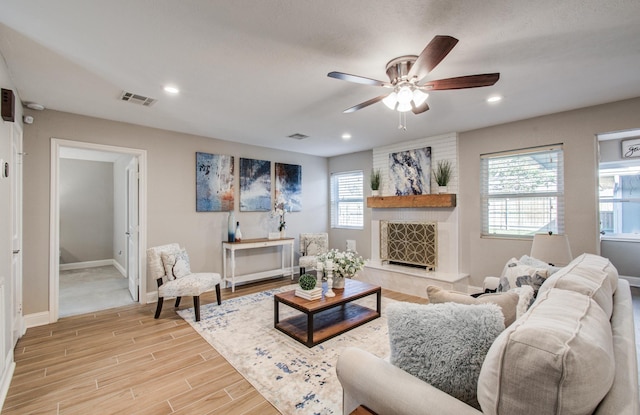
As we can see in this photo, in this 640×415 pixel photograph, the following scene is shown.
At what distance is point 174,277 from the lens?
363 cm

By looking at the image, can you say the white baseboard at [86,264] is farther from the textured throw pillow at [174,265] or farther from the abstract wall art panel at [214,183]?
the textured throw pillow at [174,265]

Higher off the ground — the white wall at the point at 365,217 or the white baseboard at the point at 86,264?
the white wall at the point at 365,217

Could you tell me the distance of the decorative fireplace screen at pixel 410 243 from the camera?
15.2ft

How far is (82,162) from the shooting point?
6.68m

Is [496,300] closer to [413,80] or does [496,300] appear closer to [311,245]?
[413,80]

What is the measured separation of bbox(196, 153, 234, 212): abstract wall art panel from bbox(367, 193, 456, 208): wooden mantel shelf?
2.53 meters

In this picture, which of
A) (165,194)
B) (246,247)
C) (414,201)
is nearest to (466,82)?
(414,201)

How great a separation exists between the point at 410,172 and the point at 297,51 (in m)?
3.31

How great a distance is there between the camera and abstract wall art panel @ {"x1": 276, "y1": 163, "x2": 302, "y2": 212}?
5.66 metres

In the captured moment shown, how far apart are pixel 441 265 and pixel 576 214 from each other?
1.80 metres

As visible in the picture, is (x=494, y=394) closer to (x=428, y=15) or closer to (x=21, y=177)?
(x=428, y=15)

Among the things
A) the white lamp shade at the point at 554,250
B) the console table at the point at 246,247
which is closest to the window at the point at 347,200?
the console table at the point at 246,247

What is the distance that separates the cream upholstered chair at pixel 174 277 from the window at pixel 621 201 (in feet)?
22.3

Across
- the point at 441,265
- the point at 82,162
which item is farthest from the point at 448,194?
the point at 82,162
